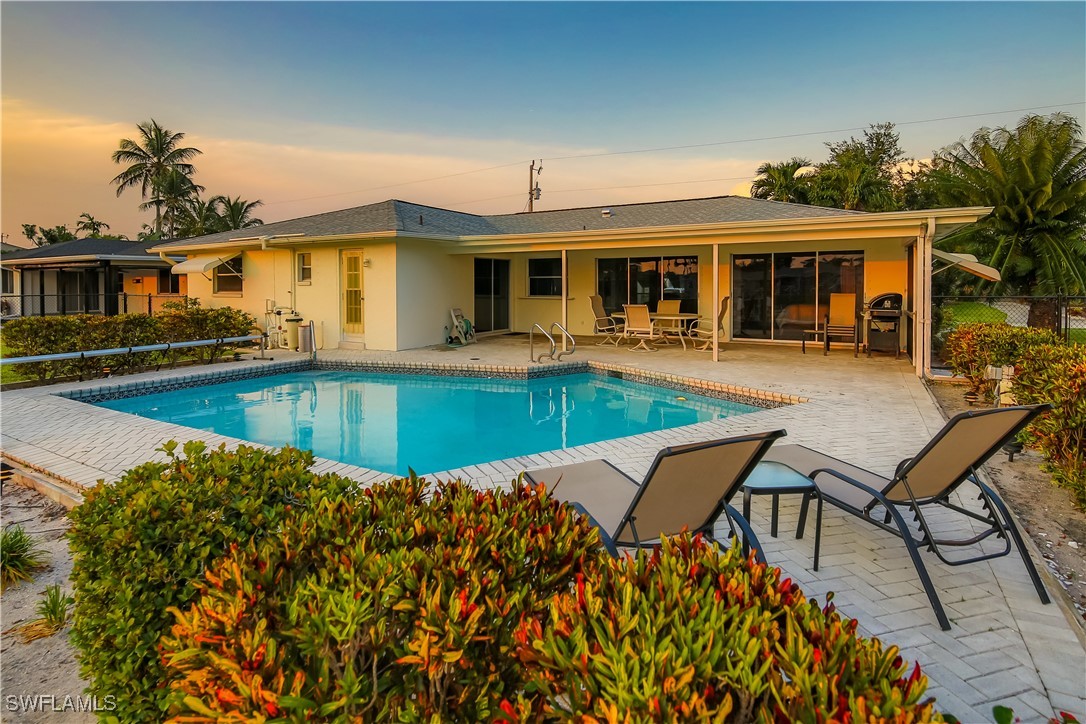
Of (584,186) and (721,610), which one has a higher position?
(584,186)

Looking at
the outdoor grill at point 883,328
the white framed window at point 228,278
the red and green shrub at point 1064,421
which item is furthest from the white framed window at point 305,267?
the red and green shrub at point 1064,421

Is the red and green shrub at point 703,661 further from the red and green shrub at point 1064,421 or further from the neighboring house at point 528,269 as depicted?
the neighboring house at point 528,269

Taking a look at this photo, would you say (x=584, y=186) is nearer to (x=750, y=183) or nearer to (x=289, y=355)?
(x=750, y=183)

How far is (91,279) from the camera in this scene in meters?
24.1

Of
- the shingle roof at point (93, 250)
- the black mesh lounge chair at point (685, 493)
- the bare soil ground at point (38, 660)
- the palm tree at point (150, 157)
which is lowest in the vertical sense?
the bare soil ground at point (38, 660)

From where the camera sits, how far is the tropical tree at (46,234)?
1561 inches

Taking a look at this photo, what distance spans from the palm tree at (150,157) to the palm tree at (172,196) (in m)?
0.24

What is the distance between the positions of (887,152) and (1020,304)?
20789 millimetres

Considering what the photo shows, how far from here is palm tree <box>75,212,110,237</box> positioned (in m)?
42.6

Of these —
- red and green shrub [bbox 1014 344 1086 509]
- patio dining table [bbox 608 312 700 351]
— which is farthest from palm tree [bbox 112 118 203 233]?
red and green shrub [bbox 1014 344 1086 509]

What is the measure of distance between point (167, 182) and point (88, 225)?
490 inches

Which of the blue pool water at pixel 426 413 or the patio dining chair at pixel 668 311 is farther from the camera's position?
the patio dining chair at pixel 668 311

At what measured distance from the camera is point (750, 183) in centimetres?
3086

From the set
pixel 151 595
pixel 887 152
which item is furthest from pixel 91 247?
pixel 887 152
